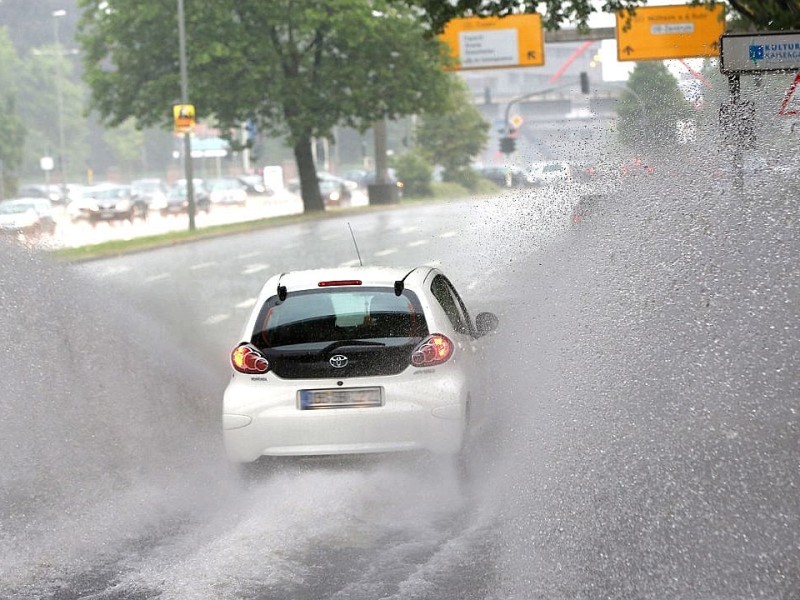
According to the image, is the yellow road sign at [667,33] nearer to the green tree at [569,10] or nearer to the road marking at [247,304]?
the green tree at [569,10]

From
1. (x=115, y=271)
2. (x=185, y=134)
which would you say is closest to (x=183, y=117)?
(x=185, y=134)

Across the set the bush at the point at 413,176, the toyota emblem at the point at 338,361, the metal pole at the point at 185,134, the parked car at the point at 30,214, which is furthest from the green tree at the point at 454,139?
the toyota emblem at the point at 338,361

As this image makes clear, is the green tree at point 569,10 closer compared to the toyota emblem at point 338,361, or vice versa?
the toyota emblem at point 338,361

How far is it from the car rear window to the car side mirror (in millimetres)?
861

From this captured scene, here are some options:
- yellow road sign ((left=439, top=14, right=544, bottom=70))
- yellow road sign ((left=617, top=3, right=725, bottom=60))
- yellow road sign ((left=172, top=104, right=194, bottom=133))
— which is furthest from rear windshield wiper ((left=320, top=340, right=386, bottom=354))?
yellow road sign ((left=439, top=14, right=544, bottom=70))

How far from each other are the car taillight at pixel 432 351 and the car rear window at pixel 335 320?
0.08 m

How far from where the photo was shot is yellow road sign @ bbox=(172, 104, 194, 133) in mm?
43438

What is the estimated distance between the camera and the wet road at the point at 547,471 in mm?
6133

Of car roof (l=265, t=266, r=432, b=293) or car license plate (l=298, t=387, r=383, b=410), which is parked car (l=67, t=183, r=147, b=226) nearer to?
car roof (l=265, t=266, r=432, b=293)

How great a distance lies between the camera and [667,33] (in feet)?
146

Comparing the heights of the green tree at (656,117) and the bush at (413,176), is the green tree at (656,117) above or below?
above

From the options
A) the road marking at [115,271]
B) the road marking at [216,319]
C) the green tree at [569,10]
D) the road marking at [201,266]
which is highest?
the green tree at [569,10]

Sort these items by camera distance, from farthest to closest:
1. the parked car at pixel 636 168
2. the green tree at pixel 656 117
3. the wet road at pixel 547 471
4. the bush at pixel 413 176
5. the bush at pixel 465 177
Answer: the bush at pixel 465 177, the bush at pixel 413 176, the green tree at pixel 656 117, the parked car at pixel 636 168, the wet road at pixel 547 471

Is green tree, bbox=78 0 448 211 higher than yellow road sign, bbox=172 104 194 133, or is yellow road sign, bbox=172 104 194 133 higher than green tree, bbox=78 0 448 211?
green tree, bbox=78 0 448 211
